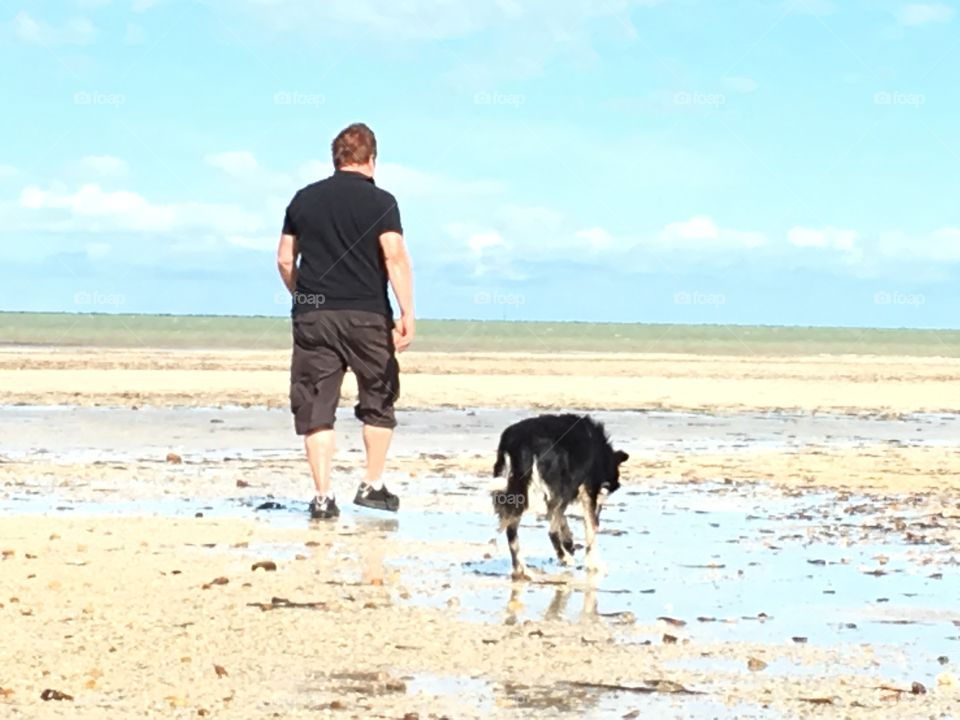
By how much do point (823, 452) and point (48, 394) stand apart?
1542 centimetres

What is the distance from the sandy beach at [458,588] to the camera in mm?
5574

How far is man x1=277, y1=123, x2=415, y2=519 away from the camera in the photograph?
33.6 ft

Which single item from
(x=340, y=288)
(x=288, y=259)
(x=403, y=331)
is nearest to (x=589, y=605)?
(x=403, y=331)

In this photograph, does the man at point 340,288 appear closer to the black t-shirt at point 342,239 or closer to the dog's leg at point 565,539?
the black t-shirt at point 342,239

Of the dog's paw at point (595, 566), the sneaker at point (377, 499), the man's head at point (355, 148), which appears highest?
the man's head at point (355, 148)

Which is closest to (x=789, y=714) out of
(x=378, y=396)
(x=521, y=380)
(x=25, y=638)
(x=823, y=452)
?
(x=25, y=638)

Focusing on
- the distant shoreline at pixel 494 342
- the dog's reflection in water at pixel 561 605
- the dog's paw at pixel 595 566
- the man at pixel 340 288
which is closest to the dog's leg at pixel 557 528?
the dog's paw at pixel 595 566

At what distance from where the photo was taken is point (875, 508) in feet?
37.8

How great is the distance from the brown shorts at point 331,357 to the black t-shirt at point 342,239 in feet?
0.29

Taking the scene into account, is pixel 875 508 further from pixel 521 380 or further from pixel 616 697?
pixel 521 380

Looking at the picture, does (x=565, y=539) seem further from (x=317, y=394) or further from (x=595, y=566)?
(x=317, y=394)

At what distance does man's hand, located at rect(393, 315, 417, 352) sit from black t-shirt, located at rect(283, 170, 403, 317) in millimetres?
144

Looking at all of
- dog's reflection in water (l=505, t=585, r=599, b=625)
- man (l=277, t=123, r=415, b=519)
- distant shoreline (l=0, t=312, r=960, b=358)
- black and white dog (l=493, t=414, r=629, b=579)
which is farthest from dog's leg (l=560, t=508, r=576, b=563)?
distant shoreline (l=0, t=312, r=960, b=358)

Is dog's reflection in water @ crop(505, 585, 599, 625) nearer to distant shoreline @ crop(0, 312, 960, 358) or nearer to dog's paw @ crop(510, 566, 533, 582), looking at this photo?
dog's paw @ crop(510, 566, 533, 582)
